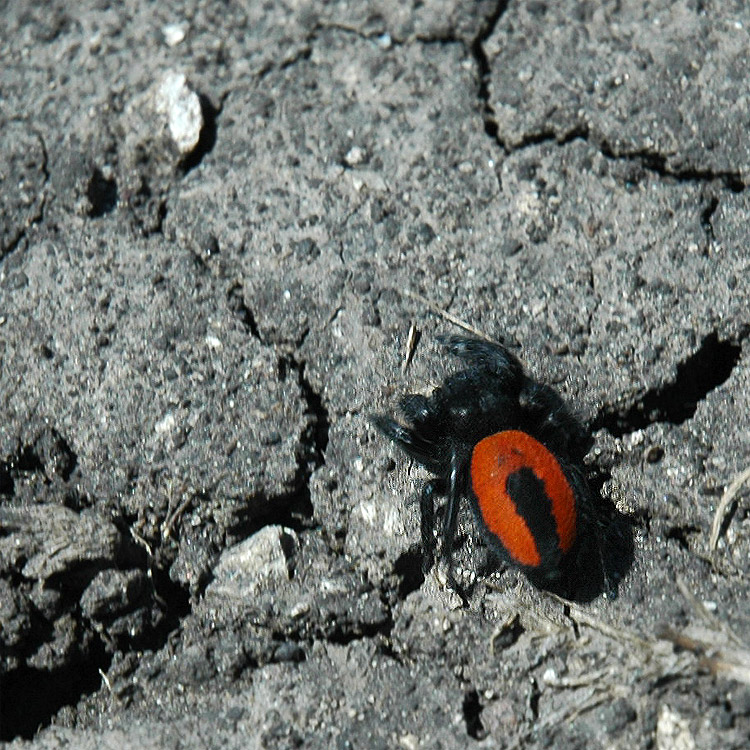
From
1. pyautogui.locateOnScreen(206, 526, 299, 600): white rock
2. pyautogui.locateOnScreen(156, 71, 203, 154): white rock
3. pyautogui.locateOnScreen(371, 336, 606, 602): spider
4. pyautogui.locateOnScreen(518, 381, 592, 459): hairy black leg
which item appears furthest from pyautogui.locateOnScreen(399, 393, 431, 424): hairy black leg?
pyautogui.locateOnScreen(156, 71, 203, 154): white rock

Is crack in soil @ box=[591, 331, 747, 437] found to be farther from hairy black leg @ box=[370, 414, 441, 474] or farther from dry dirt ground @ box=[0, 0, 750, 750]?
hairy black leg @ box=[370, 414, 441, 474]

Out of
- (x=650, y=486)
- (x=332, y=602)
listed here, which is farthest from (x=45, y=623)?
(x=650, y=486)

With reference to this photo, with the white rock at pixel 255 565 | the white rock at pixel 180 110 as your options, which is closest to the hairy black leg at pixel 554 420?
the white rock at pixel 255 565

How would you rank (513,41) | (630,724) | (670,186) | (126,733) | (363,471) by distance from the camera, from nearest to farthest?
(630,724)
(126,733)
(363,471)
(670,186)
(513,41)

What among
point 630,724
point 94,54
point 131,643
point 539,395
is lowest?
point 630,724

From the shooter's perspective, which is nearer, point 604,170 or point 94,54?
point 604,170

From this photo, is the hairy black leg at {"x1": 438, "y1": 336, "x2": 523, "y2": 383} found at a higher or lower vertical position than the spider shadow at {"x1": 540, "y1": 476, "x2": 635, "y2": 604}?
higher

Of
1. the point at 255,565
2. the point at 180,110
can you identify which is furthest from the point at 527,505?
the point at 180,110

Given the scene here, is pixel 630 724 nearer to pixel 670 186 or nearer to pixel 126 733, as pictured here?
pixel 126 733

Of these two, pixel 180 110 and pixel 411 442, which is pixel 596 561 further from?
pixel 180 110
